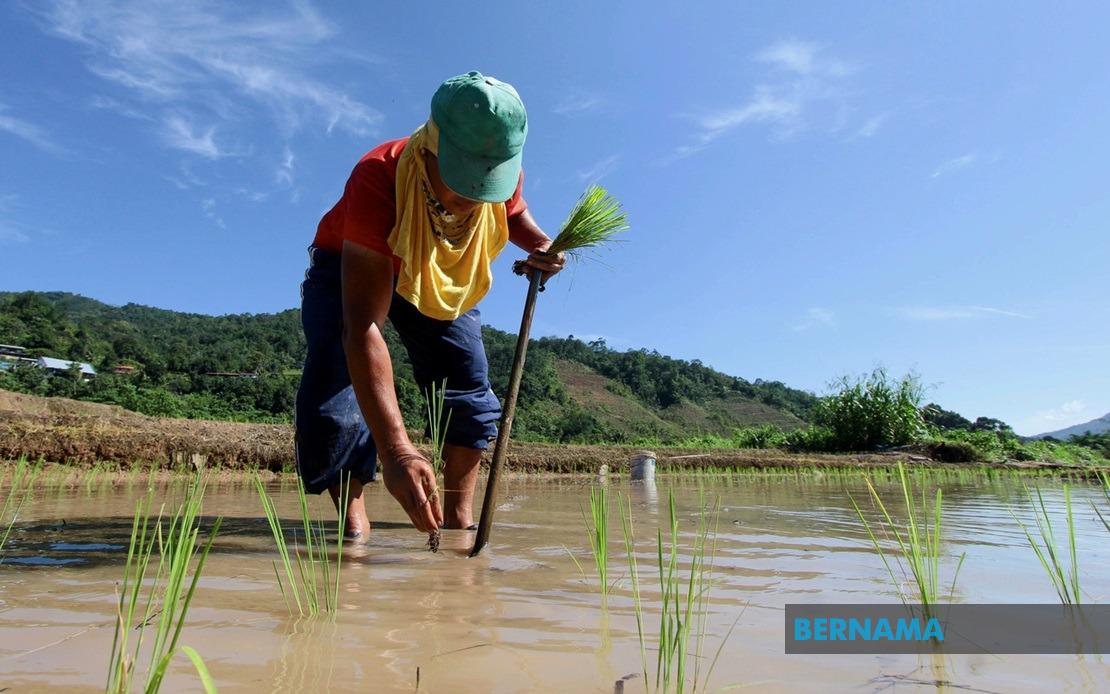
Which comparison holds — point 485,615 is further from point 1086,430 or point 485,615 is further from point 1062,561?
point 1086,430

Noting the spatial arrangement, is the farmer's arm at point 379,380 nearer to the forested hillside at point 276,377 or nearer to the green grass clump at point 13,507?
the green grass clump at point 13,507

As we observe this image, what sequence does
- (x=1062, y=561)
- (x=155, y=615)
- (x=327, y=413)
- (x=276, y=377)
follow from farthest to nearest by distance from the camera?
(x=276, y=377), (x=327, y=413), (x=1062, y=561), (x=155, y=615)

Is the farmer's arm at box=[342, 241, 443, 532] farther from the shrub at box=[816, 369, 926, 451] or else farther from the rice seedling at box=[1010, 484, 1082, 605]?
the shrub at box=[816, 369, 926, 451]

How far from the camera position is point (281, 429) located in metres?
8.86

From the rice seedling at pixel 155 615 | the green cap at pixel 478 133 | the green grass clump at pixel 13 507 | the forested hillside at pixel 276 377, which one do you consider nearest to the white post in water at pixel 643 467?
the green grass clump at pixel 13 507

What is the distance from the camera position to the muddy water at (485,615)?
873mm

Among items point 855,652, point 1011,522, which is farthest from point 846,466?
point 855,652

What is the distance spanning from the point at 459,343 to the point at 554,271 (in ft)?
1.59

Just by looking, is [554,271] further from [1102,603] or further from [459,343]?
[1102,603]

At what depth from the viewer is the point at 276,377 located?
103 feet

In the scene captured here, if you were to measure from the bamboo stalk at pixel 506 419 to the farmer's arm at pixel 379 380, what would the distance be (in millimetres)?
180

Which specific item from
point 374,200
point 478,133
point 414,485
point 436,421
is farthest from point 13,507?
point 478,133

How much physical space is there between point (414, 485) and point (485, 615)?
1.43ft

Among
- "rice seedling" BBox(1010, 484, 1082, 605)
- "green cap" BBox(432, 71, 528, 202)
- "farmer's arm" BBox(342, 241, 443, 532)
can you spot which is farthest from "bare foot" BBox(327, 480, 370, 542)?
"rice seedling" BBox(1010, 484, 1082, 605)
